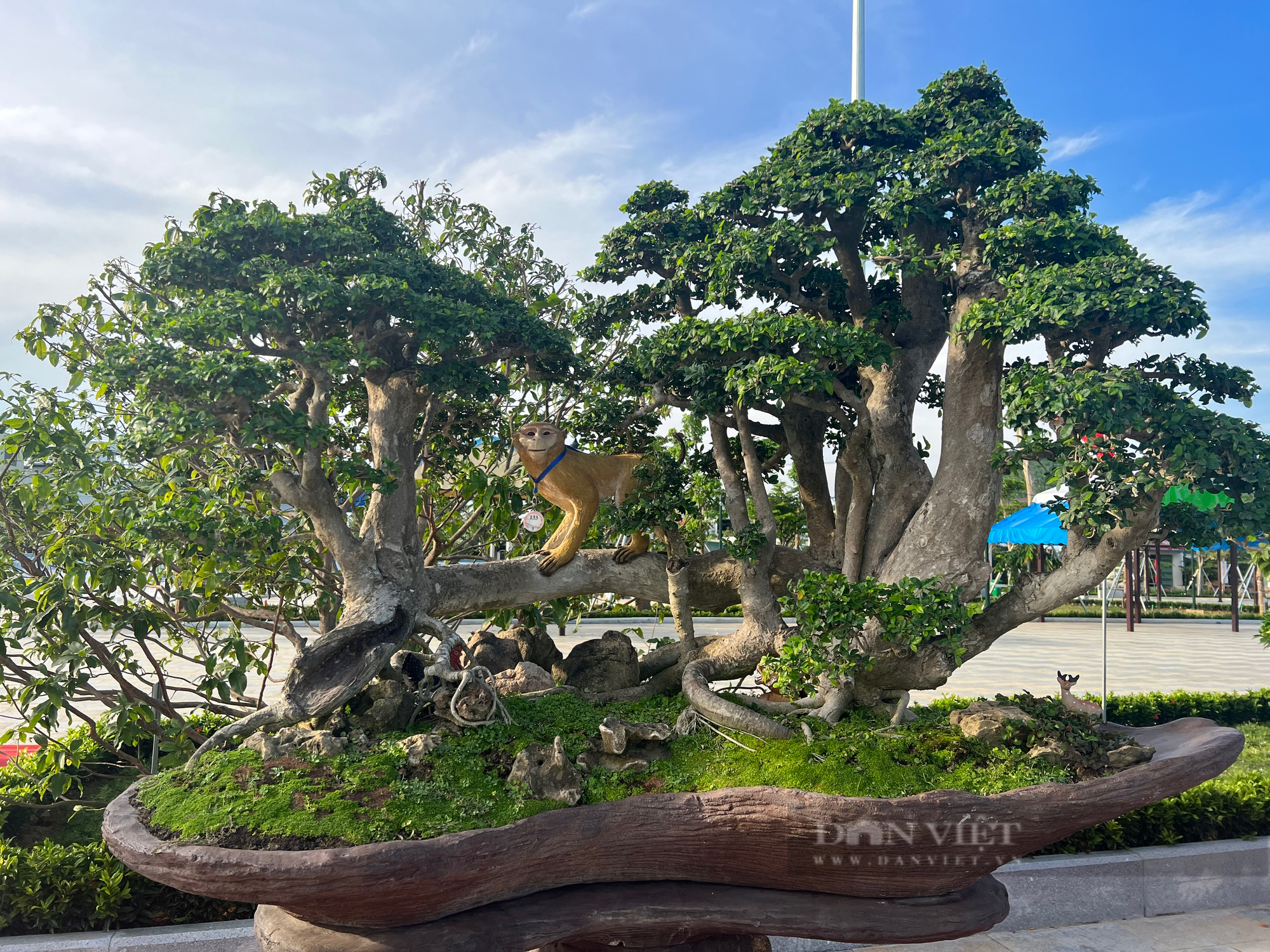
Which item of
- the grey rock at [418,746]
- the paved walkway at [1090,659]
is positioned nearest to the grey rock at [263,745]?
the grey rock at [418,746]

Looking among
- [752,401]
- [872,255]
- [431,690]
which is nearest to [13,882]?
[431,690]

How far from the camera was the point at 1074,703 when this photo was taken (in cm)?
454

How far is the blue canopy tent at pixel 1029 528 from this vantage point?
35.0ft

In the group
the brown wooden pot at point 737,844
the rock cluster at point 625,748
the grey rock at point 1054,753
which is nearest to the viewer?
the brown wooden pot at point 737,844

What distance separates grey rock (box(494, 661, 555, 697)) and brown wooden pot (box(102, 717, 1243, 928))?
1.54 metres

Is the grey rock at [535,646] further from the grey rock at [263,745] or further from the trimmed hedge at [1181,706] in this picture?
the trimmed hedge at [1181,706]

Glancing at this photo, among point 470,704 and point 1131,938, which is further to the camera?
point 1131,938

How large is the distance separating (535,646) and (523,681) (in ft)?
2.15

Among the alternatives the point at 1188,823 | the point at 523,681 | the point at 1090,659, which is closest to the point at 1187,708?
the point at 1188,823

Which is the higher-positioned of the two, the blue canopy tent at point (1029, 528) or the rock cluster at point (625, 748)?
the blue canopy tent at point (1029, 528)

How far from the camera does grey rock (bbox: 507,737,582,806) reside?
10.5 feet

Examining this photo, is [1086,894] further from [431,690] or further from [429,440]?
[429,440]

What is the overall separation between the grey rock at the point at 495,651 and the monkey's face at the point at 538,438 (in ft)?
4.51

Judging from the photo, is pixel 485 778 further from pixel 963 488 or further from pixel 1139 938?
pixel 1139 938
